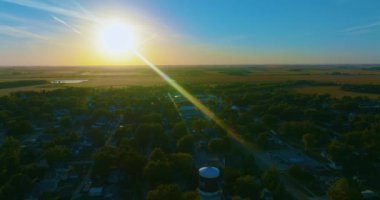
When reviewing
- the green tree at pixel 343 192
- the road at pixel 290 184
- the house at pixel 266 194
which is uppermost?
the green tree at pixel 343 192

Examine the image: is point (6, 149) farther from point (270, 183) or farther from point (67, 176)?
point (270, 183)

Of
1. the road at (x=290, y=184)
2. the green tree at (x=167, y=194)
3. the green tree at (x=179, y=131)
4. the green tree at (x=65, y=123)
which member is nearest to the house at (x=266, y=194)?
the road at (x=290, y=184)

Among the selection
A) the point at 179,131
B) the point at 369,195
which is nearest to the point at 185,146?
the point at 179,131

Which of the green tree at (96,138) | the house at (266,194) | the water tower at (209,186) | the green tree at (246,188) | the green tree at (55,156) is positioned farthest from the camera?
the green tree at (96,138)

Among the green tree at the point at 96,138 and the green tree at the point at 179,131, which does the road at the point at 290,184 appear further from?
the green tree at the point at 96,138

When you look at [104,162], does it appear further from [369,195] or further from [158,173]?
[369,195]

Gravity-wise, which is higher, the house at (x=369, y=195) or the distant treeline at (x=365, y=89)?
the distant treeline at (x=365, y=89)

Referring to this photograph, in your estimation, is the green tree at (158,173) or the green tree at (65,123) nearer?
the green tree at (158,173)

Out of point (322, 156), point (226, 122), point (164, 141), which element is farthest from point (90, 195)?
point (226, 122)
